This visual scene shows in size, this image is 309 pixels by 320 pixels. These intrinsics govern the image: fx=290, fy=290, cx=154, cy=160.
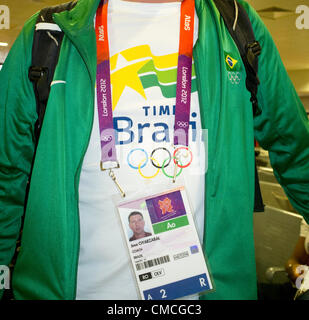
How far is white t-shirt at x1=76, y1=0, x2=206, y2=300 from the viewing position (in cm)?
67

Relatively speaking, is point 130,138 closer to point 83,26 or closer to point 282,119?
point 83,26

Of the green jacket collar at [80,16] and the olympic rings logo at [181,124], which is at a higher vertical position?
the green jacket collar at [80,16]

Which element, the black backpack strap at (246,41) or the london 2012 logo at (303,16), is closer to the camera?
the black backpack strap at (246,41)

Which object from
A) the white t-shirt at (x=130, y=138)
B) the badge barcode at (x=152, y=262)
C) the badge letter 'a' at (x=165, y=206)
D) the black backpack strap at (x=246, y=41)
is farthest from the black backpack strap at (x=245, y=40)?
the badge barcode at (x=152, y=262)

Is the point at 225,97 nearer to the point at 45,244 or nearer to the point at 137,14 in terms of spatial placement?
the point at 137,14

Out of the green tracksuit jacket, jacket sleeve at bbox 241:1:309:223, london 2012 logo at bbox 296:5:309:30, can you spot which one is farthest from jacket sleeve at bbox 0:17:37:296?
london 2012 logo at bbox 296:5:309:30

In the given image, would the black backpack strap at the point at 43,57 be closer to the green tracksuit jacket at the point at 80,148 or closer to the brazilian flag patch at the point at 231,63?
the green tracksuit jacket at the point at 80,148

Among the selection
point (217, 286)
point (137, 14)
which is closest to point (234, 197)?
point (217, 286)

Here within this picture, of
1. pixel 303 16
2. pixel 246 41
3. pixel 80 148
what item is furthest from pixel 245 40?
pixel 303 16

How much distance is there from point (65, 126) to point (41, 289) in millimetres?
374

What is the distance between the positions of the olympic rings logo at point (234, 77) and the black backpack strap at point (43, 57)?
427 mm

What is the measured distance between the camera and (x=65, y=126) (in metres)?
0.67

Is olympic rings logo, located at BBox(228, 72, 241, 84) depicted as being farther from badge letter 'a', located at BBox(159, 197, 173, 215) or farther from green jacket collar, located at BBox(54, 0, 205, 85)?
badge letter 'a', located at BBox(159, 197, 173, 215)

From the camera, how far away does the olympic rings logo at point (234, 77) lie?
0.71 metres
